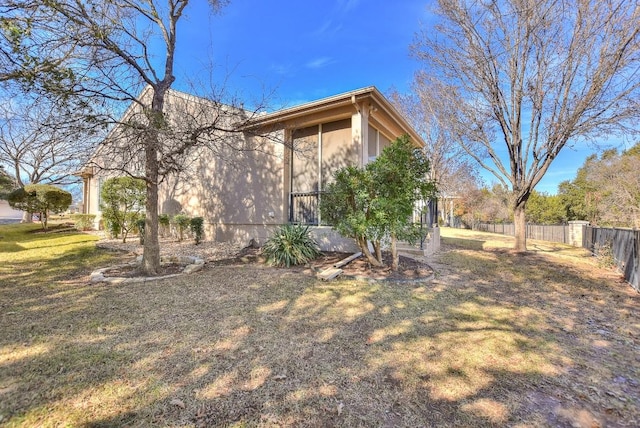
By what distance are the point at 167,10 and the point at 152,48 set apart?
104cm

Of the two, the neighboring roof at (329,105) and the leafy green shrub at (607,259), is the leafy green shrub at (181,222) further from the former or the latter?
the leafy green shrub at (607,259)

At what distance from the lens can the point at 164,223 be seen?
10891 mm

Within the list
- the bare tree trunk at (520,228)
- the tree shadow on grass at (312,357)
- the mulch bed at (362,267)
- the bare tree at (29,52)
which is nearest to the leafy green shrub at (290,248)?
the mulch bed at (362,267)

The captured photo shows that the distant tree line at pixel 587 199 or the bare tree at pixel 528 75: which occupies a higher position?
the bare tree at pixel 528 75

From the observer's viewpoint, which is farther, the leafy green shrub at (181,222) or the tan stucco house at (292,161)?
the leafy green shrub at (181,222)

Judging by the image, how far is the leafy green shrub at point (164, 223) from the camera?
35.3 ft

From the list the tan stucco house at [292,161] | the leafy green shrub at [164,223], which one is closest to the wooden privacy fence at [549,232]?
the tan stucco house at [292,161]

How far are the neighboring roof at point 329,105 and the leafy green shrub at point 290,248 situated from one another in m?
2.95

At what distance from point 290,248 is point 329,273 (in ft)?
4.92

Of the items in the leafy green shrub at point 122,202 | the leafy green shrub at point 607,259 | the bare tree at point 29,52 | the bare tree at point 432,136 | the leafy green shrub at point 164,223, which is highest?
the bare tree at point 432,136

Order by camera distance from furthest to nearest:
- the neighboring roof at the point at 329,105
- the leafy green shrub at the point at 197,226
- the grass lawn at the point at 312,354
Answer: the leafy green shrub at the point at 197,226, the neighboring roof at the point at 329,105, the grass lawn at the point at 312,354

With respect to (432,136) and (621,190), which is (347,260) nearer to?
(432,136)

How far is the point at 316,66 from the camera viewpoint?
10.6 m

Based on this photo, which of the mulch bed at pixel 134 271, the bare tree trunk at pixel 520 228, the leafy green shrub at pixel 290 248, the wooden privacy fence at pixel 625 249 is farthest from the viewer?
the bare tree trunk at pixel 520 228
